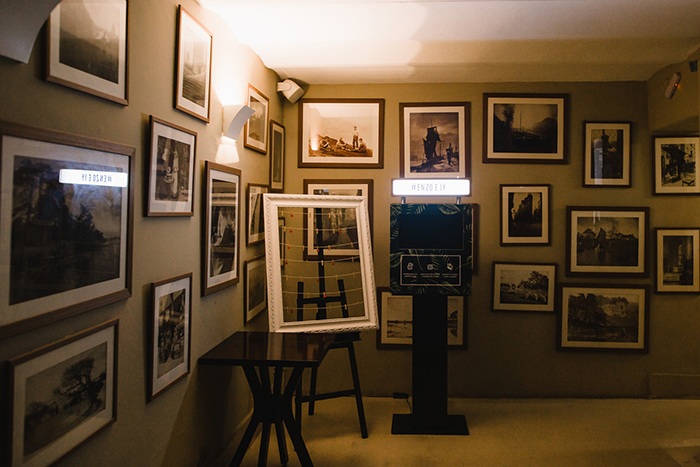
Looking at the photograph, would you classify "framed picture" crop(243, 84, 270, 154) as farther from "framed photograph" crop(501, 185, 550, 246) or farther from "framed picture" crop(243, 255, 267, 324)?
"framed photograph" crop(501, 185, 550, 246)

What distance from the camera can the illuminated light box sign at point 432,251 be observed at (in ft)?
9.96

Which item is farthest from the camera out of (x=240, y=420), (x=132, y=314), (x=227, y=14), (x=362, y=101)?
(x=362, y=101)

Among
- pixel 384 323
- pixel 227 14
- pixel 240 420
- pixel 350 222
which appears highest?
pixel 227 14

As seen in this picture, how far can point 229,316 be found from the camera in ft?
9.09

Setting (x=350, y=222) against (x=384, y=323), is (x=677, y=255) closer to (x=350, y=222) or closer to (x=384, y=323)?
(x=384, y=323)

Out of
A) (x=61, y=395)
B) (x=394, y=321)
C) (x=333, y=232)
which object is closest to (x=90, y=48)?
(x=61, y=395)

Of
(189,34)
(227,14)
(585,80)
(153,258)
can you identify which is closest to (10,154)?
(153,258)

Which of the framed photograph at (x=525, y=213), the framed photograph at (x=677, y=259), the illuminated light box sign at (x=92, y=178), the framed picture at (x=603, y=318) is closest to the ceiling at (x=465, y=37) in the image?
the framed photograph at (x=525, y=213)

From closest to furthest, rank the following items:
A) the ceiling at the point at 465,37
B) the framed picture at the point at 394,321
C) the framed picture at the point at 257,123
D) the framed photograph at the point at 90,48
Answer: the framed photograph at the point at 90,48
the ceiling at the point at 465,37
the framed picture at the point at 257,123
the framed picture at the point at 394,321

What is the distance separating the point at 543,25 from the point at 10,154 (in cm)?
274

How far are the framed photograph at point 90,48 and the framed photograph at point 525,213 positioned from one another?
303cm

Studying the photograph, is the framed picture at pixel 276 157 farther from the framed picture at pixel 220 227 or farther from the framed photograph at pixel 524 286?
the framed photograph at pixel 524 286

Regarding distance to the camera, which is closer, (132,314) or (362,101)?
(132,314)

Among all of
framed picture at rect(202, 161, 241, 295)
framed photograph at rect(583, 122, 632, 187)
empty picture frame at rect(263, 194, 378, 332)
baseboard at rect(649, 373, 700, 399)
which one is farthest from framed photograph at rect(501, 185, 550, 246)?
framed picture at rect(202, 161, 241, 295)
